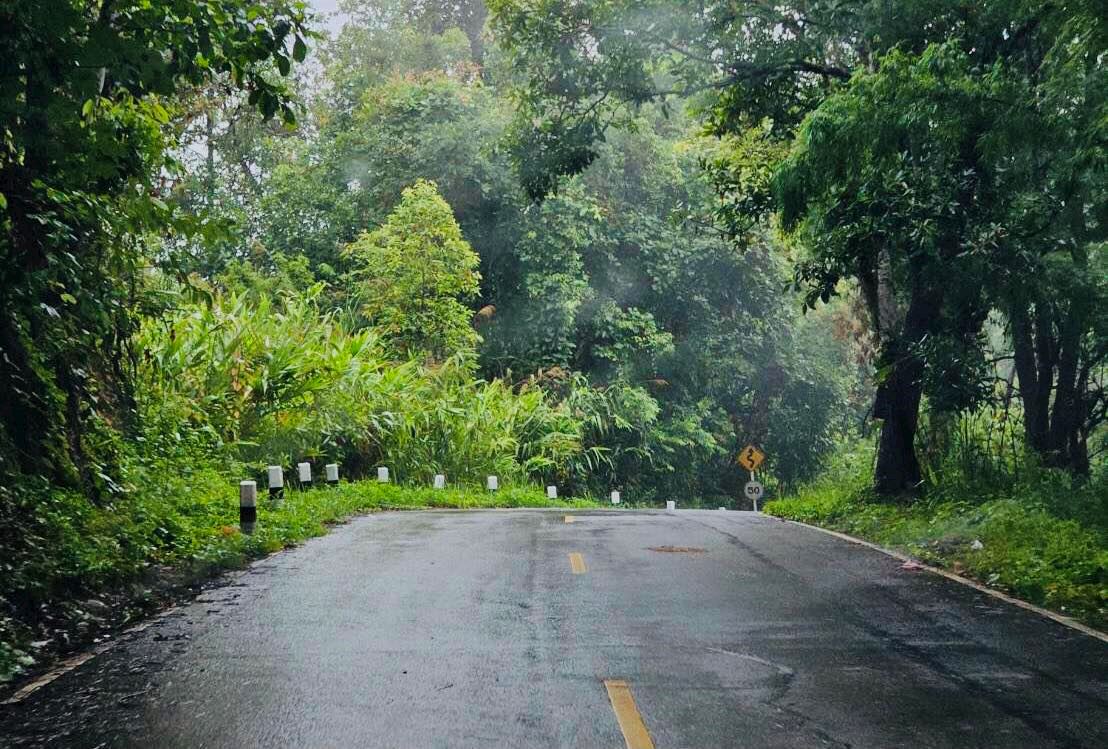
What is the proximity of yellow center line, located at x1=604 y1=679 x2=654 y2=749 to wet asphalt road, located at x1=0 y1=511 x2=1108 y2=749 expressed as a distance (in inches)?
1.9

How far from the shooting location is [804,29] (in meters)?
18.1

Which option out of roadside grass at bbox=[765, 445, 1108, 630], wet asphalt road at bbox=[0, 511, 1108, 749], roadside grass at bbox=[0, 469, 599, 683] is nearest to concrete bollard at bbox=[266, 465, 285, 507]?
roadside grass at bbox=[0, 469, 599, 683]

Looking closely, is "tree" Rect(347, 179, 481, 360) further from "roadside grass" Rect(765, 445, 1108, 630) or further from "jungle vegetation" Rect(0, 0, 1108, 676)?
"roadside grass" Rect(765, 445, 1108, 630)

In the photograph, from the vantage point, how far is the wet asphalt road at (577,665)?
6.14 m

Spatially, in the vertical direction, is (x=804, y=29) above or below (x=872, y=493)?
above

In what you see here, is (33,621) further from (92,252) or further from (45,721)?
(92,252)

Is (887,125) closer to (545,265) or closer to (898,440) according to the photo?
(898,440)

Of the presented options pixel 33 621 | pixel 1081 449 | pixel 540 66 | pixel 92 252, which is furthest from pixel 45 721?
pixel 1081 449

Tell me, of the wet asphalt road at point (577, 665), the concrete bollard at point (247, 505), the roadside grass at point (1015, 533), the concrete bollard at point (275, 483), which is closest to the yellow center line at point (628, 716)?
the wet asphalt road at point (577, 665)

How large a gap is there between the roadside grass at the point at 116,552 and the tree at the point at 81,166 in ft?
2.58

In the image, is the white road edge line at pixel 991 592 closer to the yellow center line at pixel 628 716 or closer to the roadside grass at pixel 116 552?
the yellow center line at pixel 628 716

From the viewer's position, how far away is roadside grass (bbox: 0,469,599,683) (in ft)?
29.2

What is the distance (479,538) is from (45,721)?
9084 millimetres

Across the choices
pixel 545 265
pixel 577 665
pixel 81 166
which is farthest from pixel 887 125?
pixel 545 265
